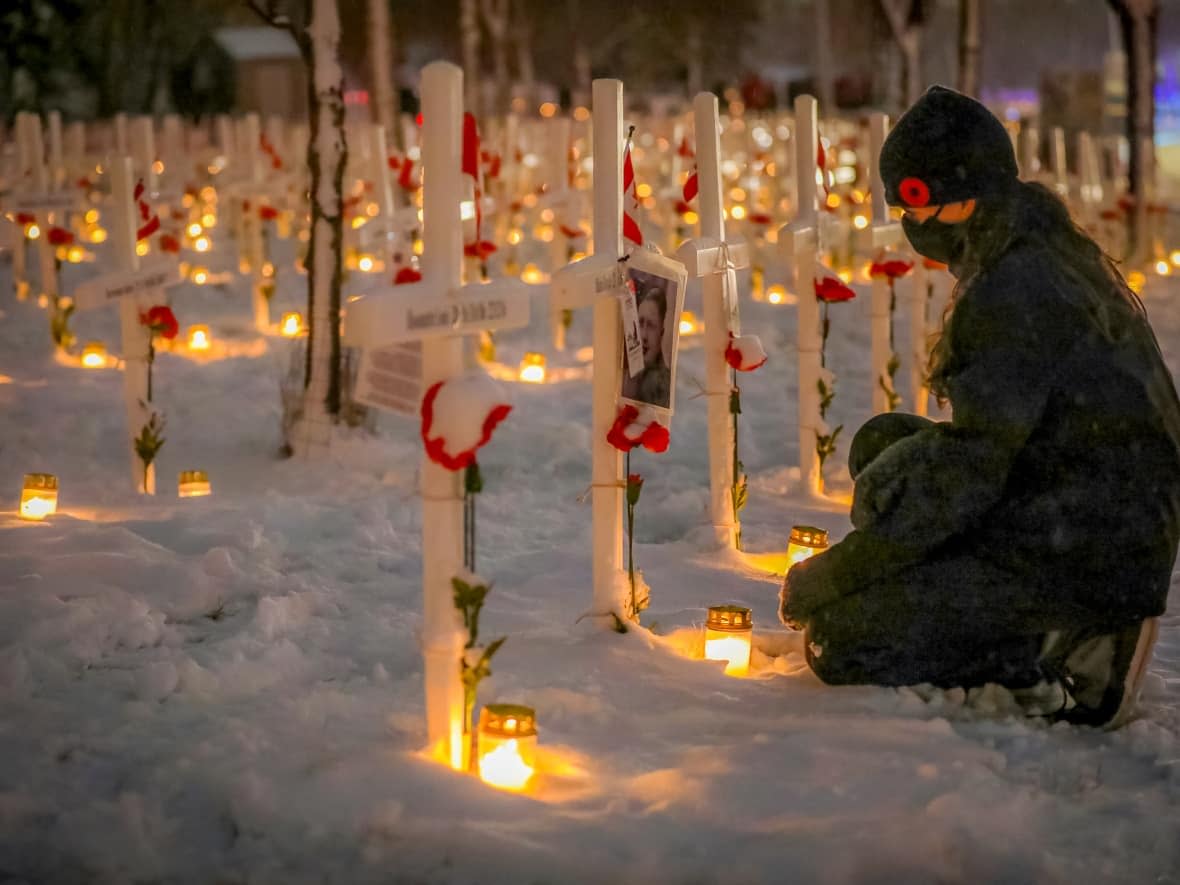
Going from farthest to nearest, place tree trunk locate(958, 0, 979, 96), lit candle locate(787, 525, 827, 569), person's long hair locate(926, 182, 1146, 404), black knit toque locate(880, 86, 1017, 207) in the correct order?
tree trunk locate(958, 0, 979, 96) < lit candle locate(787, 525, 827, 569) < black knit toque locate(880, 86, 1017, 207) < person's long hair locate(926, 182, 1146, 404)

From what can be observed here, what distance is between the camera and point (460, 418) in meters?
3.61

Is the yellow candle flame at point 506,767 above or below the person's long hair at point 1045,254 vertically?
below

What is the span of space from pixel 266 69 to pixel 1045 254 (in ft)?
153

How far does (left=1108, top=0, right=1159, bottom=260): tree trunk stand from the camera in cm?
1697

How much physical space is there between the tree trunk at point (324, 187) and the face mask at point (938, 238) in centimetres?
438

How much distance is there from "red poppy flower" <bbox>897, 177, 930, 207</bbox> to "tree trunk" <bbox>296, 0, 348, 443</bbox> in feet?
14.5

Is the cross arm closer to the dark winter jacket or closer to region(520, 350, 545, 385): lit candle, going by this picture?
the dark winter jacket

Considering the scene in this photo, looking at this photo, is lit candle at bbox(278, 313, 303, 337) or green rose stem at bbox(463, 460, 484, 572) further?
lit candle at bbox(278, 313, 303, 337)

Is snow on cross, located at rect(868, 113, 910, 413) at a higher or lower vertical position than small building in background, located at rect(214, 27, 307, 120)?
lower

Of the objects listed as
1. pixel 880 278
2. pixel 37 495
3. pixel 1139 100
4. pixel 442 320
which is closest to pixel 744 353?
pixel 880 278

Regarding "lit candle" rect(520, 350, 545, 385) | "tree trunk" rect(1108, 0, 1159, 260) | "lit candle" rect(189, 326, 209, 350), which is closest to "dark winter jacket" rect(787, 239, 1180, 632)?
"lit candle" rect(520, 350, 545, 385)

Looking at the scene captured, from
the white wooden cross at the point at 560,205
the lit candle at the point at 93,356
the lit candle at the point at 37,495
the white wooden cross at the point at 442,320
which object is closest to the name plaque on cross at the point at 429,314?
the white wooden cross at the point at 442,320

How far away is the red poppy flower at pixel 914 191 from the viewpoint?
15.2 feet

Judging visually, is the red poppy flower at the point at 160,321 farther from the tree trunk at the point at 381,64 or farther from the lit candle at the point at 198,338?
the tree trunk at the point at 381,64
